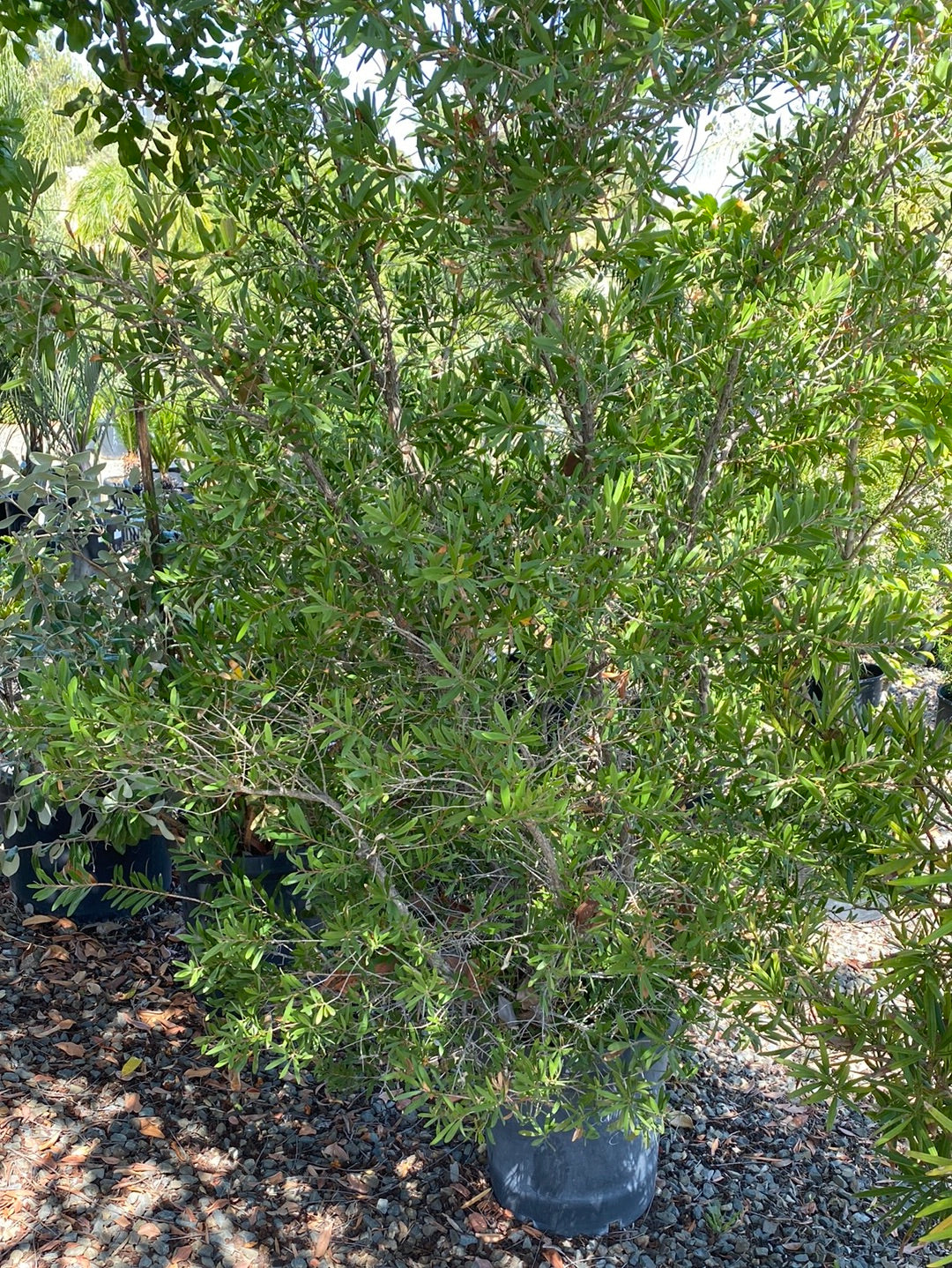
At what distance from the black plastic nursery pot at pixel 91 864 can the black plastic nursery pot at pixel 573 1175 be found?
1.23m

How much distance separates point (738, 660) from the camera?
1.65 m

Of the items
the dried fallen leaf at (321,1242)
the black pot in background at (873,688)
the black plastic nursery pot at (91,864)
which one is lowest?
the dried fallen leaf at (321,1242)

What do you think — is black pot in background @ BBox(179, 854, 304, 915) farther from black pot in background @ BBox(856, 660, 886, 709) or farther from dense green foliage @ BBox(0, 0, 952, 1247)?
black pot in background @ BBox(856, 660, 886, 709)

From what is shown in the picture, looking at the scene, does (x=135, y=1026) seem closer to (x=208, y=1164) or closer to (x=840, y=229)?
(x=208, y=1164)

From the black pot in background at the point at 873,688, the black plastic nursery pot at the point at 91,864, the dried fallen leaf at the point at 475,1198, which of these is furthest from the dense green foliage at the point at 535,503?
the black pot in background at the point at 873,688

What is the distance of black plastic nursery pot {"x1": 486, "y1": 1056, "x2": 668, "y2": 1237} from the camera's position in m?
2.01

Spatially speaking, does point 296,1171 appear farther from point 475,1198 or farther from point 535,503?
point 535,503

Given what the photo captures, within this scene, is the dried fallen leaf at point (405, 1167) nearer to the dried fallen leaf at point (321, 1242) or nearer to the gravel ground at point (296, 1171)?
the gravel ground at point (296, 1171)

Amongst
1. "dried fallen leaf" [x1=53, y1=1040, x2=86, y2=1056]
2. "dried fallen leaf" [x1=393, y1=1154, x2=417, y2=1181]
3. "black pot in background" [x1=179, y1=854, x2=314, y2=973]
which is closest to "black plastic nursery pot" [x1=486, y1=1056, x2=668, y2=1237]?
"dried fallen leaf" [x1=393, y1=1154, x2=417, y2=1181]

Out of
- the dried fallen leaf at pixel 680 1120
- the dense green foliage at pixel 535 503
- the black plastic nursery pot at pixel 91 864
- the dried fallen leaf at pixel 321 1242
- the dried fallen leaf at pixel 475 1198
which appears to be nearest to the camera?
the dense green foliage at pixel 535 503

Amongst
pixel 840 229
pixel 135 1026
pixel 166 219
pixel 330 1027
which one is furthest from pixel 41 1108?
pixel 840 229

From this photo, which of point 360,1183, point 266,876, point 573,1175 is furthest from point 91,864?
point 573,1175

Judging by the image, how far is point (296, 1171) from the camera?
85.9 inches

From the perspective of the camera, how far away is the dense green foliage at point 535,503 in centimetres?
142
